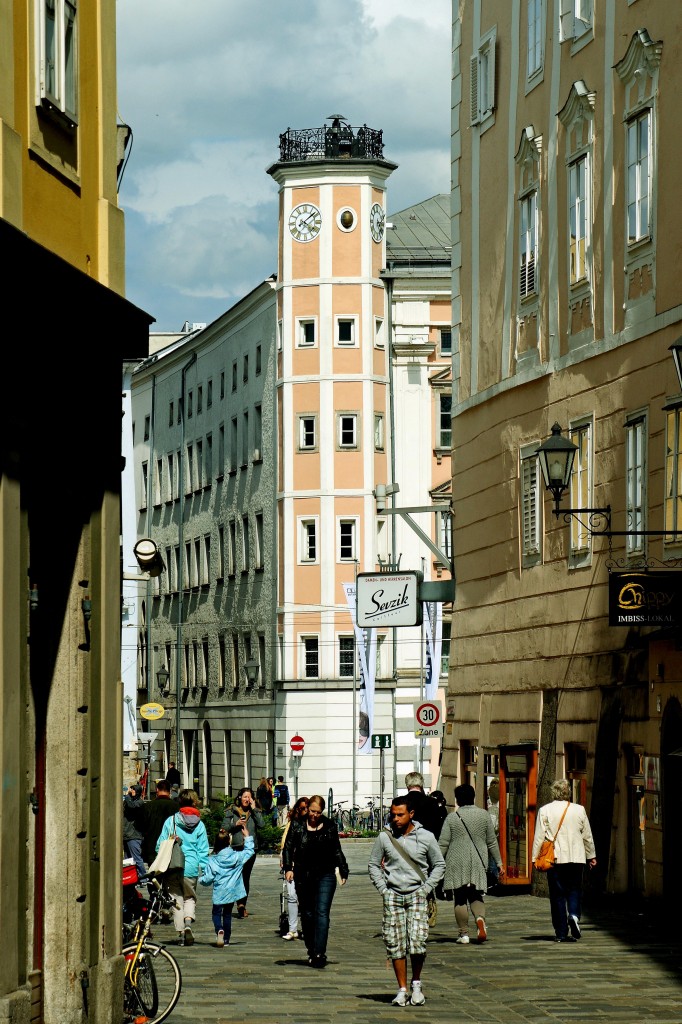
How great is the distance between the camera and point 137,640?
99.2 meters

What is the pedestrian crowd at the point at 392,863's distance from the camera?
1762 centimetres

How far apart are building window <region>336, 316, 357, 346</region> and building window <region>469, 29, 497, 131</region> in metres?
39.6

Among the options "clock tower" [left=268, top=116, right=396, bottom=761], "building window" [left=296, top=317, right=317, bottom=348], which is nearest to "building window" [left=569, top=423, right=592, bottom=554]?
"clock tower" [left=268, top=116, right=396, bottom=761]

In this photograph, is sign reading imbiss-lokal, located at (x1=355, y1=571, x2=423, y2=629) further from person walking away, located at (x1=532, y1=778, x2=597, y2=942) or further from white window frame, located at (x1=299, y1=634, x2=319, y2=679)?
white window frame, located at (x1=299, y1=634, x2=319, y2=679)

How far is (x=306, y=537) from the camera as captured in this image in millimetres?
75000

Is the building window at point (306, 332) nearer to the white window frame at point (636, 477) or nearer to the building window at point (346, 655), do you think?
the building window at point (346, 655)

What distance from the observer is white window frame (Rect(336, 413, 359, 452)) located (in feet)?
245

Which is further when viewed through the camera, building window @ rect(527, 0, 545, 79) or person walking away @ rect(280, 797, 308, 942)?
building window @ rect(527, 0, 545, 79)

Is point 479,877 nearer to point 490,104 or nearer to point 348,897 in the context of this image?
point 348,897

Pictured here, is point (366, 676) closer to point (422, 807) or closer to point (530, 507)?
point (530, 507)

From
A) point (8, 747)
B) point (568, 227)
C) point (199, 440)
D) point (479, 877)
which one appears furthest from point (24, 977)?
point (199, 440)

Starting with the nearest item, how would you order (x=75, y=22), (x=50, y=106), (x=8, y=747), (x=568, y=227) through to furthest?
1. (x=8, y=747)
2. (x=50, y=106)
3. (x=75, y=22)
4. (x=568, y=227)

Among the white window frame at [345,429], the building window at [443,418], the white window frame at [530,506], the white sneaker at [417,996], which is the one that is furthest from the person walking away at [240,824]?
the building window at [443,418]

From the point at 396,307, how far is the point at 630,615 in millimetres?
54874
